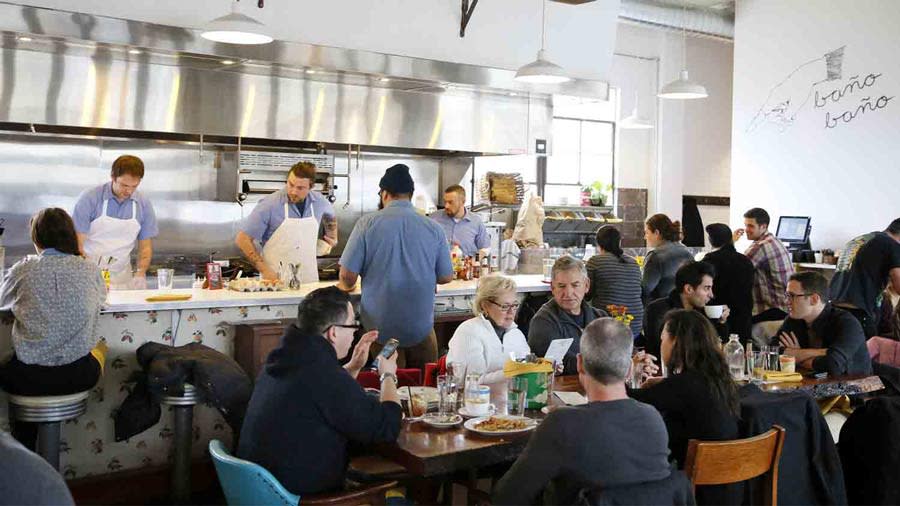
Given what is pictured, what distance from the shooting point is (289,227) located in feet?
22.8

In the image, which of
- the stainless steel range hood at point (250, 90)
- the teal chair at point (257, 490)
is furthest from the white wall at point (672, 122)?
the teal chair at point (257, 490)

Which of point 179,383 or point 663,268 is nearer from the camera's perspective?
point 179,383

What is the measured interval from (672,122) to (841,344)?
10081 mm

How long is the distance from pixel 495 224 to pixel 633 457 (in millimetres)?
7352

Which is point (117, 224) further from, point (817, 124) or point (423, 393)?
point (817, 124)

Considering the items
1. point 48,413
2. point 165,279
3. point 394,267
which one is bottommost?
point 48,413

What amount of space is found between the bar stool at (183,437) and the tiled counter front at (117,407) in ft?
0.90

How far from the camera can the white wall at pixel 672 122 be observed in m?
14.0

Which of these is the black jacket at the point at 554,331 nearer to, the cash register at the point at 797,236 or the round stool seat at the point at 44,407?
the round stool seat at the point at 44,407

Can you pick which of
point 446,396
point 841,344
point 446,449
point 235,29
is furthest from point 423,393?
point 235,29

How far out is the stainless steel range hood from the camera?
6328 mm

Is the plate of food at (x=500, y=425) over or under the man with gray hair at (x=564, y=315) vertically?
under

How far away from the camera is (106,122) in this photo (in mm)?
7023

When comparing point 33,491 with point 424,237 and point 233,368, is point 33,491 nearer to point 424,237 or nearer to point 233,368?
point 233,368
